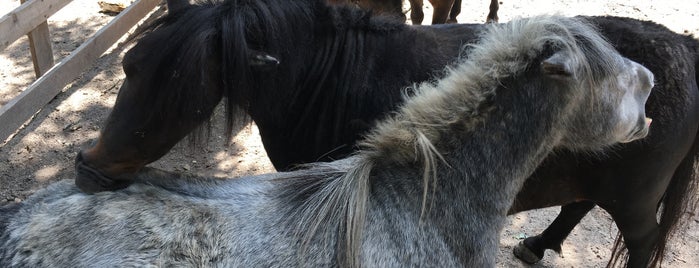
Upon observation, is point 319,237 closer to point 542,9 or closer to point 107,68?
point 107,68

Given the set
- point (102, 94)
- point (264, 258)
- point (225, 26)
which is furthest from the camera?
point (102, 94)

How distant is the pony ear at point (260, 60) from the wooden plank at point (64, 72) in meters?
3.20

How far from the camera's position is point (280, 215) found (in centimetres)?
224

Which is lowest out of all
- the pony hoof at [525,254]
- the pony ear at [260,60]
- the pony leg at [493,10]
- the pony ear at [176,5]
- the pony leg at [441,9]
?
the pony hoof at [525,254]

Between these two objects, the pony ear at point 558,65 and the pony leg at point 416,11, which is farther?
the pony leg at point 416,11

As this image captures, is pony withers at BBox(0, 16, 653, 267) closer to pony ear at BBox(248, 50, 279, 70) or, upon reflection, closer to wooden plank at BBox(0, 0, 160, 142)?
pony ear at BBox(248, 50, 279, 70)

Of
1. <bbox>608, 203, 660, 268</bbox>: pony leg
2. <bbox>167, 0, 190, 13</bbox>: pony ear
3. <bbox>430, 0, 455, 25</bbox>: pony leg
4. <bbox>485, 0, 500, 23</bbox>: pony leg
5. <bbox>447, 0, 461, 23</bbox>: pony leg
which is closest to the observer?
<bbox>167, 0, 190, 13</bbox>: pony ear

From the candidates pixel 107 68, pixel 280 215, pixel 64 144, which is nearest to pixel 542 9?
pixel 107 68

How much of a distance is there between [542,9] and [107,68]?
15.8ft

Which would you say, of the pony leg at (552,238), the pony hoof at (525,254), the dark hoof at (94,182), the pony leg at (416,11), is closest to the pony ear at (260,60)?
the dark hoof at (94,182)

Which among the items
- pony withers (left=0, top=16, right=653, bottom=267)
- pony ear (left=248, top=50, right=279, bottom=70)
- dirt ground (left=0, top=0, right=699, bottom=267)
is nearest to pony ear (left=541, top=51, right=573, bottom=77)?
pony withers (left=0, top=16, right=653, bottom=267)

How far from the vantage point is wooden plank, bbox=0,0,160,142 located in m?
4.86

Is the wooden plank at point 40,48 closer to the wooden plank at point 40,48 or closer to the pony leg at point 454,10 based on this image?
the wooden plank at point 40,48

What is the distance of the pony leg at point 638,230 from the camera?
3.07 meters
